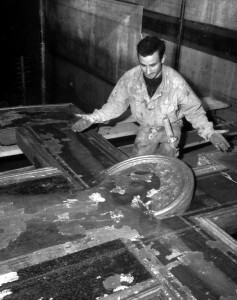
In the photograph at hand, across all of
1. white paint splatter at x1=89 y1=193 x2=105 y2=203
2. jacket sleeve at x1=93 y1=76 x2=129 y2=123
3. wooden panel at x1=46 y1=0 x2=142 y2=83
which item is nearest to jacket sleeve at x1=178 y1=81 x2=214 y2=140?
jacket sleeve at x1=93 y1=76 x2=129 y2=123

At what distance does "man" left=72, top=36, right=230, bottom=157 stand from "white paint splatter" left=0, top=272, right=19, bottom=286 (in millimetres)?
2230

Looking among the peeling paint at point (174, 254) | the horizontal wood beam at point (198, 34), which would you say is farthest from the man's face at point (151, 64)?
the horizontal wood beam at point (198, 34)

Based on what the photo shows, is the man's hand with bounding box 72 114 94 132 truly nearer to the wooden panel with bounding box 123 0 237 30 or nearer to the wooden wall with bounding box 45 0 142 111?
the wooden panel with bounding box 123 0 237 30

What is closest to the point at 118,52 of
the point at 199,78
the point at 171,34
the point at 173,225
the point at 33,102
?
the point at 171,34

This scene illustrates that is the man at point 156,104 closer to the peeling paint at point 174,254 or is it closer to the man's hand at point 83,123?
the man's hand at point 83,123

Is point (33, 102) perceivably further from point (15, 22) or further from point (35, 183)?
point (35, 183)

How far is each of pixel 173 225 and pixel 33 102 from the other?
10195 millimetres

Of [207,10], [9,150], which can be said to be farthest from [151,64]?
[207,10]

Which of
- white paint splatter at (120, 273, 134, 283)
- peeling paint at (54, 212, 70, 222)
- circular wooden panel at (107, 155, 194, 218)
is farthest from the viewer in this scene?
circular wooden panel at (107, 155, 194, 218)

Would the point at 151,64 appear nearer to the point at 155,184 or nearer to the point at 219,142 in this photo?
the point at 219,142

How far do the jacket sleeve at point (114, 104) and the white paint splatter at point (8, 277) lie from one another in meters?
2.26

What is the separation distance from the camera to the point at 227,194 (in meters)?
3.05

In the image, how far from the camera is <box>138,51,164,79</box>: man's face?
10.7 ft

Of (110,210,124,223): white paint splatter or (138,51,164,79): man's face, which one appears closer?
(110,210,124,223): white paint splatter
